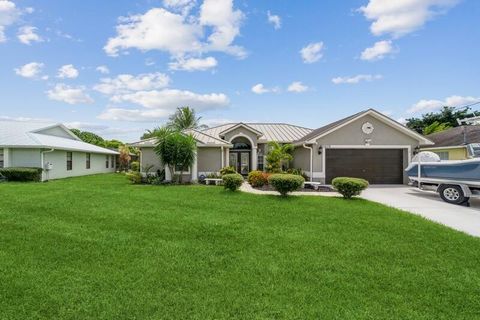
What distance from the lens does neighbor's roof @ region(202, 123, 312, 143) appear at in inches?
917

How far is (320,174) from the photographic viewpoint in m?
17.7

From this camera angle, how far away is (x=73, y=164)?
81.1 ft

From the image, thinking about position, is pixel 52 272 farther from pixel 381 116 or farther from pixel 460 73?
pixel 460 73

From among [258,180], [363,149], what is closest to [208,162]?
[258,180]

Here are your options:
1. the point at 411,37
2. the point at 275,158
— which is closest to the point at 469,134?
the point at 411,37

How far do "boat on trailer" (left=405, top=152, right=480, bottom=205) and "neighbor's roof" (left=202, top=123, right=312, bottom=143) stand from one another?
35.3 feet

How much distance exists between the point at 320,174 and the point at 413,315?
1427 centimetres

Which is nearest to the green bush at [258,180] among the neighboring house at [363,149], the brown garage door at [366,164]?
the neighboring house at [363,149]

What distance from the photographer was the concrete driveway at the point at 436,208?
841 cm

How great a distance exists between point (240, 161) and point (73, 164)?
1465 centimetres

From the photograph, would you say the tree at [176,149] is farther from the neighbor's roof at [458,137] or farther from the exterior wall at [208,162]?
the neighbor's roof at [458,137]

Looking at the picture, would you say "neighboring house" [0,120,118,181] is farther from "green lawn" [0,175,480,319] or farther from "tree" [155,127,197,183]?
"green lawn" [0,175,480,319]

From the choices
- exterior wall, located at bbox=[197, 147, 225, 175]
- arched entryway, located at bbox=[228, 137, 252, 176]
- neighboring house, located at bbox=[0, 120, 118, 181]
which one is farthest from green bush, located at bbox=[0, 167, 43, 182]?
arched entryway, located at bbox=[228, 137, 252, 176]

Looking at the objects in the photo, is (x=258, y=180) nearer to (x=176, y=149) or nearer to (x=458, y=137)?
(x=176, y=149)
